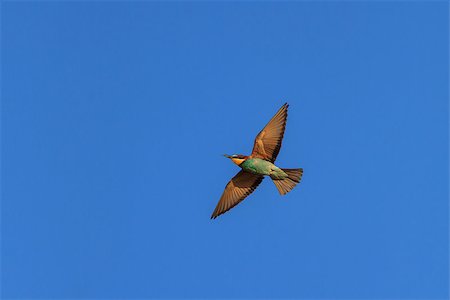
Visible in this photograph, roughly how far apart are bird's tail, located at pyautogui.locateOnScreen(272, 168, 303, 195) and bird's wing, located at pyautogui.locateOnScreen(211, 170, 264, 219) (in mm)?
736

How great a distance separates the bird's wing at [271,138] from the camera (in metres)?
16.9

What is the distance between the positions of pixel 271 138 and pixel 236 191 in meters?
1.56

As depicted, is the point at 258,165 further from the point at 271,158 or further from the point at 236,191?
the point at 236,191

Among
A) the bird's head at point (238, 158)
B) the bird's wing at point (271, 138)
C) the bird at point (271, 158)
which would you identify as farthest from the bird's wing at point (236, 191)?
the bird's wing at point (271, 138)

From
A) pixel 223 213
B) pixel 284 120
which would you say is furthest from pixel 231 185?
pixel 284 120

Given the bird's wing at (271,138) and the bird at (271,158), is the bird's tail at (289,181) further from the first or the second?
the bird's wing at (271,138)

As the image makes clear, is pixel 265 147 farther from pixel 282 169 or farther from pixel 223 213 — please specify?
pixel 223 213

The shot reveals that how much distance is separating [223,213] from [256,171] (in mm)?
1242

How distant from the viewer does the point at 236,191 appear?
58.9 feet

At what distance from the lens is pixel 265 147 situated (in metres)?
17.1

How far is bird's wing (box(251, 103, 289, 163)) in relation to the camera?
55.4 ft

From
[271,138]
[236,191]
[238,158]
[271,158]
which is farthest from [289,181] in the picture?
[236,191]

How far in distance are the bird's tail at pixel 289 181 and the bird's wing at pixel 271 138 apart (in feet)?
1.33

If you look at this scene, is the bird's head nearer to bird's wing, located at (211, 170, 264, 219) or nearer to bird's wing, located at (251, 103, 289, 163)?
bird's wing, located at (251, 103, 289, 163)
